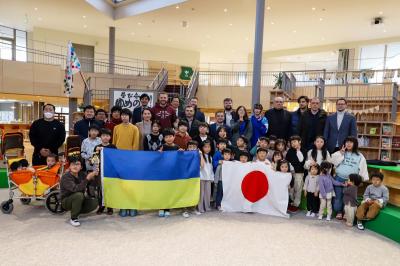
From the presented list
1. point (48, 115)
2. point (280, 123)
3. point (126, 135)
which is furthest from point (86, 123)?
point (280, 123)

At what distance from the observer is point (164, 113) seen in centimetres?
580

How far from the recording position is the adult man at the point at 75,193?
4328 mm

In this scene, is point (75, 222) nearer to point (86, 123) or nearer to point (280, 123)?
point (86, 123)

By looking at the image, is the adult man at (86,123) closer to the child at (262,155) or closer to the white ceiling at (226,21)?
the child at (262,155)

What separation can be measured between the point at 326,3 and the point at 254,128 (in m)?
9.40

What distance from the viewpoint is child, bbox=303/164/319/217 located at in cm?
511

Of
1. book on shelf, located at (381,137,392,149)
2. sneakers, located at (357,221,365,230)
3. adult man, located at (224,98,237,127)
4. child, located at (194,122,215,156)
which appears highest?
adult man, located at (224,98,237,127)

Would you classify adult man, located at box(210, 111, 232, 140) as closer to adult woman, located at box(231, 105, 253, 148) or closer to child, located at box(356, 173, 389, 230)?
adult woman, located at box(231, 105, 253, 148)

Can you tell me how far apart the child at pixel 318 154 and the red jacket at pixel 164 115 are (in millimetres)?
2453

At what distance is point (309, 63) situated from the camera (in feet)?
74.6

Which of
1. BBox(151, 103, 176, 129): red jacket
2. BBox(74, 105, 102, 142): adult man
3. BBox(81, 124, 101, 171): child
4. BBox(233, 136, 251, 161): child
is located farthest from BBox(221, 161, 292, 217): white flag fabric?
BBox(74, 105, 102, 142): adult man

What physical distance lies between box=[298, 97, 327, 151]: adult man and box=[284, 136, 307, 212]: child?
1.19ft

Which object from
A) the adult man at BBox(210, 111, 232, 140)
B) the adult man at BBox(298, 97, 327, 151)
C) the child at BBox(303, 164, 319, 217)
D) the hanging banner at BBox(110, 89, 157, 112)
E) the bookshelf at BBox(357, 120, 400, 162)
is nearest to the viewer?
the child at BBox(303, 164, 319, 217)

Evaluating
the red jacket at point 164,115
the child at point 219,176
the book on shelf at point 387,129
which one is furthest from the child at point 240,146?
the book on shelf at point 387,129
